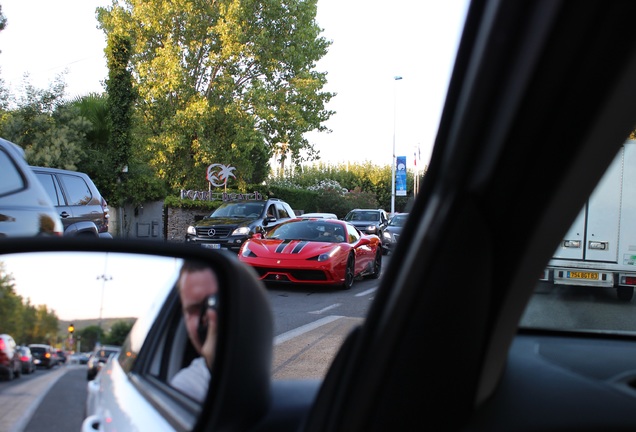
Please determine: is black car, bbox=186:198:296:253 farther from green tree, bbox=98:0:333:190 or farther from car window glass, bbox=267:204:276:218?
green tree, bbox=98:0:333:190

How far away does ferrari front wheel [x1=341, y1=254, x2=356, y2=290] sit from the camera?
11.5 meters

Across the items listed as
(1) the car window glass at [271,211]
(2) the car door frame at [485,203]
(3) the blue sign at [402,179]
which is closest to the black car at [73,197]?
(1) the car window glass at [271,211]

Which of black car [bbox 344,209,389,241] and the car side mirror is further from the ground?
the car side mirror

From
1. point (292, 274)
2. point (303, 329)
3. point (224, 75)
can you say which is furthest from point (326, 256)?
point (224, 75)

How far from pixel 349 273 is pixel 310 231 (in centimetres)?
130

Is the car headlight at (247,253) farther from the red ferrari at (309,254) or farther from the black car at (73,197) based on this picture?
the black car at (73,197)

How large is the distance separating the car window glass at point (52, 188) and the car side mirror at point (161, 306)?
29.3ft

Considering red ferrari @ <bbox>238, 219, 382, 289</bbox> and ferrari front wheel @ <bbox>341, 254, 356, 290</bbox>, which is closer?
Answer: red ferrari @ <bbox>238, 219, 382, 289</bbox>

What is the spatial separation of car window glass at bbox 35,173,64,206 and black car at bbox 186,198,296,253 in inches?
179

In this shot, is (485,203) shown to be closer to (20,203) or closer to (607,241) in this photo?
(607,241)

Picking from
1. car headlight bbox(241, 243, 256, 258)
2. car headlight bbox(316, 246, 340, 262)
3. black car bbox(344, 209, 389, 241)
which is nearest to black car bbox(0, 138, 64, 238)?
car headlight bbox(241, 243, 256, 258)

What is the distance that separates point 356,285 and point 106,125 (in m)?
18.7

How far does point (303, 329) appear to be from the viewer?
22.9ft

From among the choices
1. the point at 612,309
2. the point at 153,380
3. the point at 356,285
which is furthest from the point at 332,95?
the point at 153,380
